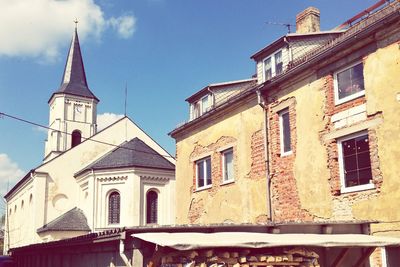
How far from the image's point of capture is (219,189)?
19.9 meters

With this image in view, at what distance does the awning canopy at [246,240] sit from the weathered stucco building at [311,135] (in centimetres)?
362

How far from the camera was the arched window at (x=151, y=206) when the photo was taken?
3373 cm

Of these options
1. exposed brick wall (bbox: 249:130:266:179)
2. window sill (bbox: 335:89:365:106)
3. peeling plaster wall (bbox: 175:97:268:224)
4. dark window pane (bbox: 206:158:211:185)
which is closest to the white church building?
peeling plaster wall (bbox: 175:97:268:224)

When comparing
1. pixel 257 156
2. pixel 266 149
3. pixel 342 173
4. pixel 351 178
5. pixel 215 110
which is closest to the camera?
pixel 351 178

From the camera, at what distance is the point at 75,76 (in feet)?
157

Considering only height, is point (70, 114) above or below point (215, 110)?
above

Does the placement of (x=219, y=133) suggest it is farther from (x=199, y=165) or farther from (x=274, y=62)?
(x=274, y=62)

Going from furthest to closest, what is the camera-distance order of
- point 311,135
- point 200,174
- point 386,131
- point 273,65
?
1. point 200,174
2. point 273,65
3. point 311,135
4. point 386,131

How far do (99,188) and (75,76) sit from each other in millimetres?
18359

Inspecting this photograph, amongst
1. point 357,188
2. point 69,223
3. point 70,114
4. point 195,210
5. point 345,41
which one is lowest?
point 69,223

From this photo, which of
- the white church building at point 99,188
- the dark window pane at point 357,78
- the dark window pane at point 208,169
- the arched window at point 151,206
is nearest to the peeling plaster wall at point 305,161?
the dark window pane at point 357,78

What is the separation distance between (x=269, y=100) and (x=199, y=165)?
19.2 feet

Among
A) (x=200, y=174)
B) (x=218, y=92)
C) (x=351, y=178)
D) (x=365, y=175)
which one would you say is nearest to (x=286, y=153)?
(x=351, y=178)

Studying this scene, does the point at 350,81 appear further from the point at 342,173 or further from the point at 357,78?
the point at 342,173
